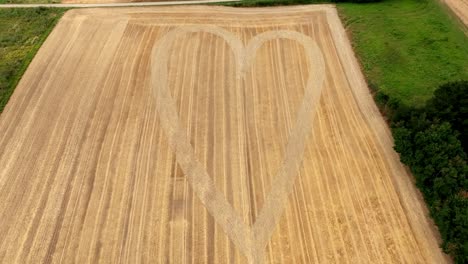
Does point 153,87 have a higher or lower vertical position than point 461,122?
lower

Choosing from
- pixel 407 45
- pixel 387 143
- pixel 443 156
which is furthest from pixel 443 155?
pixel 407 45

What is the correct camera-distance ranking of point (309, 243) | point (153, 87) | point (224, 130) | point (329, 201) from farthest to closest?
point (153, 87)
point (224, 130)
point (329, 201)
point (309, 243)

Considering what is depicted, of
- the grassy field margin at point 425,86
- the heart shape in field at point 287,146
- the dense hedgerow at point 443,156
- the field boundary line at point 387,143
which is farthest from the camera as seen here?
the heart shape in field at point 287,146

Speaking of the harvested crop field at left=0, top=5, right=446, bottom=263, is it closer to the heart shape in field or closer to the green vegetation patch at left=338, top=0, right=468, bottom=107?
the heart shape in field

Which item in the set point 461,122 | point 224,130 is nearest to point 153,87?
point 224,130

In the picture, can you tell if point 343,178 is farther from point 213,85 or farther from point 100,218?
point 100,218

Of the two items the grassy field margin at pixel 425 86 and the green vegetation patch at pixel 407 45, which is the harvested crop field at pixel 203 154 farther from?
the green vegetation patch at pixel 407 45

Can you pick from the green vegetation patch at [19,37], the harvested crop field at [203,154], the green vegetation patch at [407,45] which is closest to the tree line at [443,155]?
the harvested crop field at [203,154]
